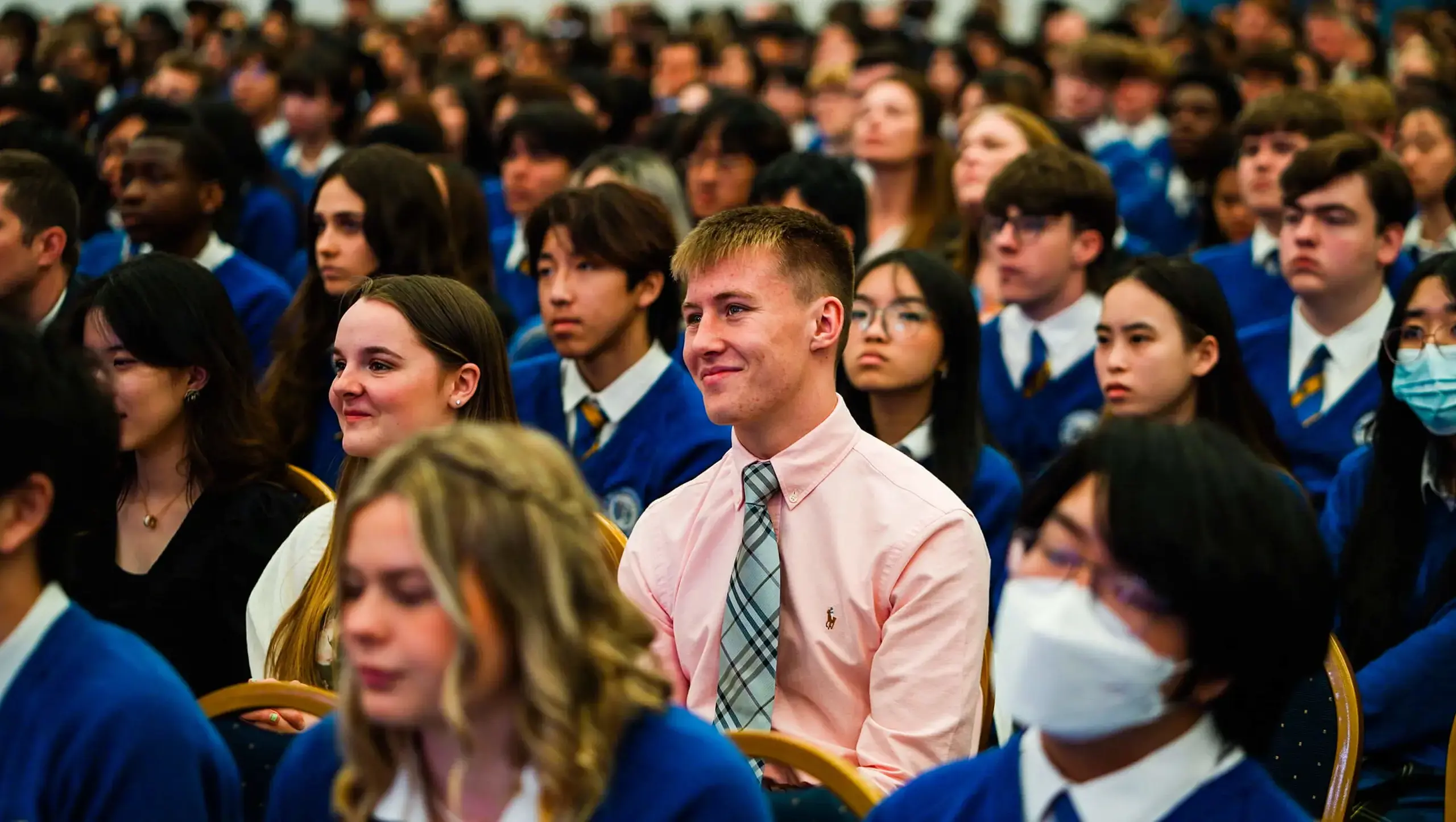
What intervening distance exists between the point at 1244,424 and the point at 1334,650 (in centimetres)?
137

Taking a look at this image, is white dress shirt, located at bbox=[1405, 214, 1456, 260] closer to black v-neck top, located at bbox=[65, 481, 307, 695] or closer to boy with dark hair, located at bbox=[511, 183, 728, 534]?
boy with dark hair, located at bbox=[511, 183, 728, 534]

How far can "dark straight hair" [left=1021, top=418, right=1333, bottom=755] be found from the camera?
5.16ft

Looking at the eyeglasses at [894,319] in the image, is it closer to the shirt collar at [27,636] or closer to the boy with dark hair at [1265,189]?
the boy with dark hair at [1265,189]

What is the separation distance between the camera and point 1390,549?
10.2ft

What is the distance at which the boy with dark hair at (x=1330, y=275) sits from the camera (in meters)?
4.38

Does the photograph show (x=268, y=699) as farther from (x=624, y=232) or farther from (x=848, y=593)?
(x=624, y=232)

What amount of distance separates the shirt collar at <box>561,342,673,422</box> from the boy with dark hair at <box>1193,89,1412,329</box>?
7.11 feet

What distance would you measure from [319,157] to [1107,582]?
7.46 meters

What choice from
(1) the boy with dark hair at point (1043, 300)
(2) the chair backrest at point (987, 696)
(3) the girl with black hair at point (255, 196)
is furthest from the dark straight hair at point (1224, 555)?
(3) the girl with black hair at point (255, 196)

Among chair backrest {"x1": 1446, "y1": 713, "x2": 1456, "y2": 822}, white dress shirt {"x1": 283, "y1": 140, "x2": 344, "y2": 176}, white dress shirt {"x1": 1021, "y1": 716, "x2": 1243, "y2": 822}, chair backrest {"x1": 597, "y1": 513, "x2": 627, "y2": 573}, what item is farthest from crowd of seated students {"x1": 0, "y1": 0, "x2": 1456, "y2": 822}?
white dress shirt {"x1": 283, "y1": 140, "x2": 344, "y2": 176}

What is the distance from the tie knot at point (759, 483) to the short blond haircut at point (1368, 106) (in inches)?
192

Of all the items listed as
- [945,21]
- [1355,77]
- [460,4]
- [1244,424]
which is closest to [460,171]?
[1244,424]

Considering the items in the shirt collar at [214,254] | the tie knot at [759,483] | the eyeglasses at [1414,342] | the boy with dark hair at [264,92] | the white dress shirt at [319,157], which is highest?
the boy with dark hair at [264,92]

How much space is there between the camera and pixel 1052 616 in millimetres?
1634
